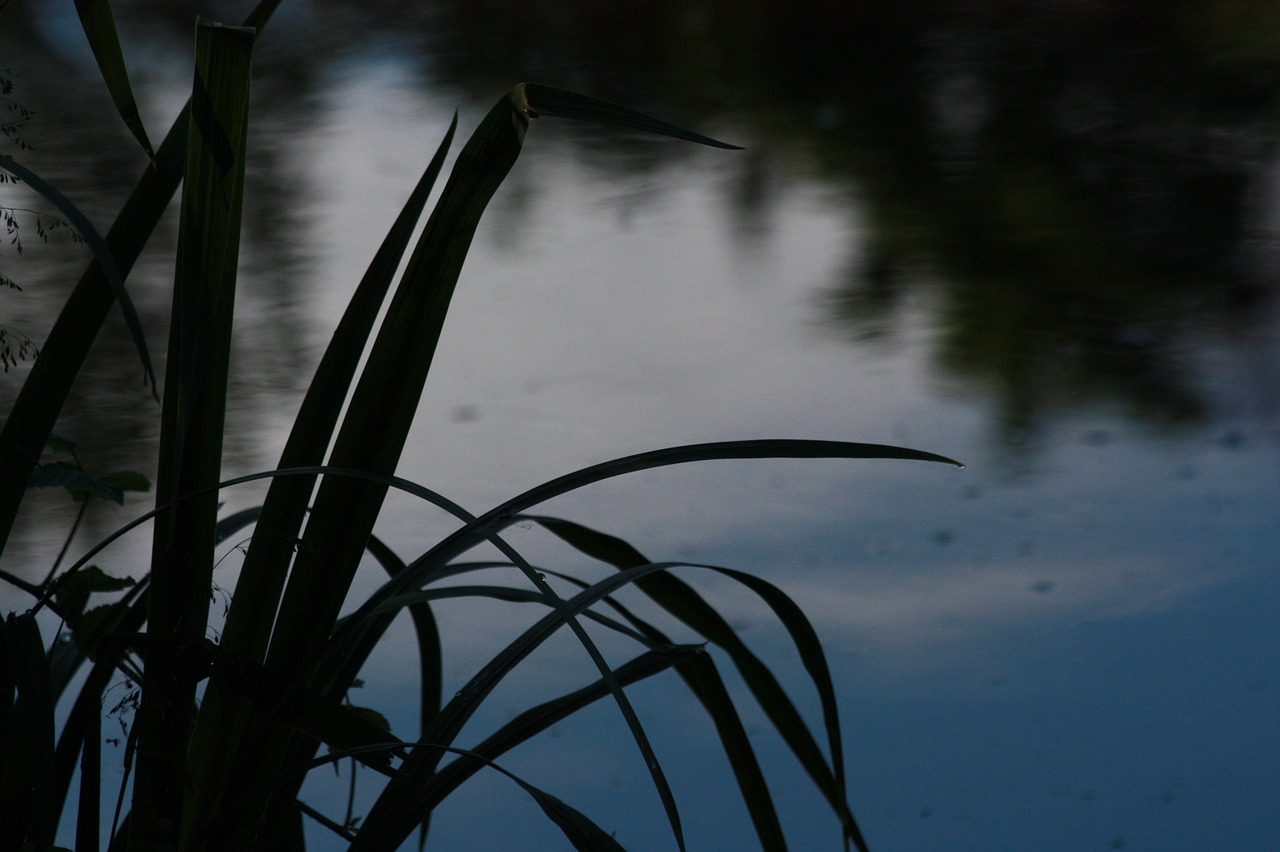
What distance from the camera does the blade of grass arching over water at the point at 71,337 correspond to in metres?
0.51

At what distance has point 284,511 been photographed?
49 centimetres

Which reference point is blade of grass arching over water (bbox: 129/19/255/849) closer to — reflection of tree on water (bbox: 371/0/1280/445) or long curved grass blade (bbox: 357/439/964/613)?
long curved grass blade (bbox: 357/439/964/613)

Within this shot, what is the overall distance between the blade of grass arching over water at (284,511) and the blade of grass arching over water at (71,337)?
4.1 inches

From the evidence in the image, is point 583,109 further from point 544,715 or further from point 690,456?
point 544,715

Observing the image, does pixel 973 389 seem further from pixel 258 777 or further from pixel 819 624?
pixel 258 777

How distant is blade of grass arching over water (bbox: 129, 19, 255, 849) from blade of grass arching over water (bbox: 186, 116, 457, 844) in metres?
0.02

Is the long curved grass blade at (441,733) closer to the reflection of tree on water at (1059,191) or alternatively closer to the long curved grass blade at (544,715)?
the long curved grass blade at (544,715)

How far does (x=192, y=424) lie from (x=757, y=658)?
263 mm

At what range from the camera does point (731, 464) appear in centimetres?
186

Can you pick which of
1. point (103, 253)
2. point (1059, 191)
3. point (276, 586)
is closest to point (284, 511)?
point (276, 586)

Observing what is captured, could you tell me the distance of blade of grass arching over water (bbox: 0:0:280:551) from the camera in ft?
1.67

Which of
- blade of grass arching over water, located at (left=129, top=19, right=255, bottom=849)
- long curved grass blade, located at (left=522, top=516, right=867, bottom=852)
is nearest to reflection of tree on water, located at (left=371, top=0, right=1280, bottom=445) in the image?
long curved grass blade, located at (left=522, top=516, right=867, bottom=852)

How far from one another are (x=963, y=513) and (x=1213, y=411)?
1.61 feet

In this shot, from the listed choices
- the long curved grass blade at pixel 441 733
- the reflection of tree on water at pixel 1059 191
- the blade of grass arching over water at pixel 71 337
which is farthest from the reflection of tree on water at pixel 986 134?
the long curved grass blade at pixel 441 733
